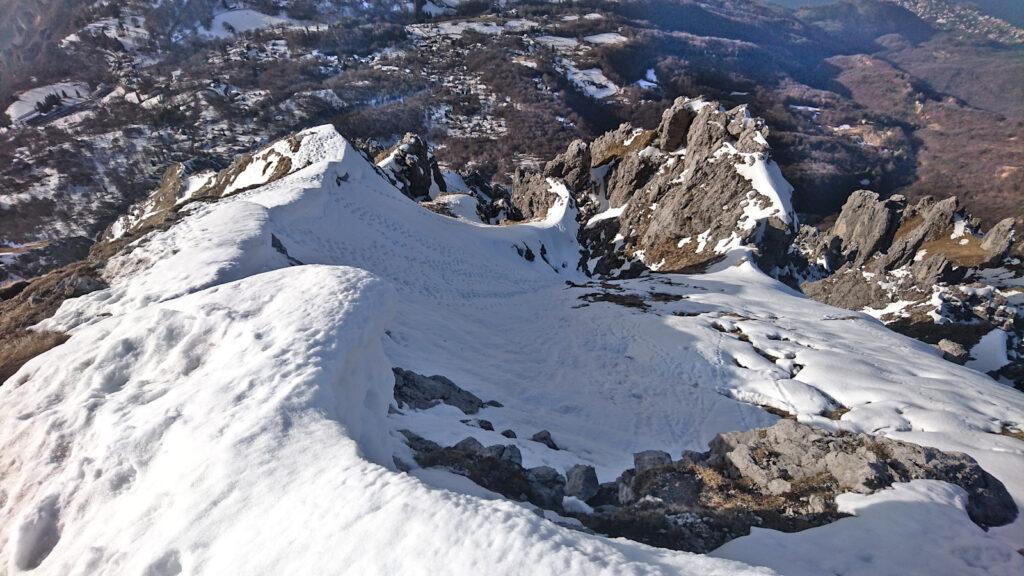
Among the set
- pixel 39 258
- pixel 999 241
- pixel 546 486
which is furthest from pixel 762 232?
pixel 39 258

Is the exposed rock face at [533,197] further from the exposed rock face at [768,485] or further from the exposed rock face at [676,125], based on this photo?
the exposed rock face at [768,485]

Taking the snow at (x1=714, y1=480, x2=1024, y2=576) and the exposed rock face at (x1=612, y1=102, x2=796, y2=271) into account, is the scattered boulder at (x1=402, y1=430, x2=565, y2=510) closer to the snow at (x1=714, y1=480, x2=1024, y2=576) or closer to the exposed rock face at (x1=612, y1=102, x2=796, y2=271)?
the snow at (x1=714, y1=480, x2=1024, y2=576)

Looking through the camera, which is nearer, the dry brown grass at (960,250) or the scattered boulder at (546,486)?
the scattered boulder at (546,486)

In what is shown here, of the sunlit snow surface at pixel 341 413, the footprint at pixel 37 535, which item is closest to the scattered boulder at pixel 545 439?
the sunlit snow surface at pixel 341 413

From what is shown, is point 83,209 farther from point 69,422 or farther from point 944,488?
point 944,488

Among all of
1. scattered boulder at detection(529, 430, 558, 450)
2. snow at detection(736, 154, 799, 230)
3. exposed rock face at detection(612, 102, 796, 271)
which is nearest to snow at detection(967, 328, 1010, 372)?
snow at detection(736, 154, 799, 230)
